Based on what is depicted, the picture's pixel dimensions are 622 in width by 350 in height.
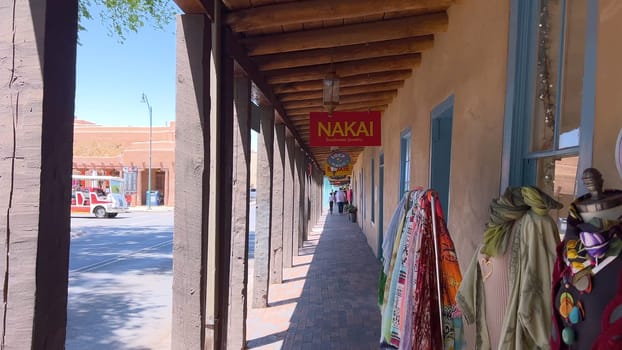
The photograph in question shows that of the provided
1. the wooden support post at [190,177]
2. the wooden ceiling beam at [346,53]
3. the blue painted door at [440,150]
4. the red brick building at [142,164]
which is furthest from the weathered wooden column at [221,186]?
the red brick building at [142,164]

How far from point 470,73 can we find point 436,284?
153 centimetres

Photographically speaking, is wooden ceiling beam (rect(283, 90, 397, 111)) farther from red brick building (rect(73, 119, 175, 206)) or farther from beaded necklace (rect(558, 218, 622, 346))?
red brick building (rect(73, 119, 175, 206))

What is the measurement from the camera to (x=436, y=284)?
191 centimetres

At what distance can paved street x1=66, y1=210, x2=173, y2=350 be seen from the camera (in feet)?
14.9

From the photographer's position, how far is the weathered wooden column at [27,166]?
1.20 meters

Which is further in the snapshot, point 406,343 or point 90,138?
point 90,138

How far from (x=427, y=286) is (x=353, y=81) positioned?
3.70 meters

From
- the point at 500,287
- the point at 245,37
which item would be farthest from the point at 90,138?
the point at 500,287

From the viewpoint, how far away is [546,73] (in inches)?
71.9

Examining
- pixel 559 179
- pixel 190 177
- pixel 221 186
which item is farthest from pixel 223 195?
pixel 559 179

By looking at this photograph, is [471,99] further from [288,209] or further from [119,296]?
[119,296]

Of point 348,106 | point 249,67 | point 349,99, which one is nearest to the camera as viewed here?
point 249,67

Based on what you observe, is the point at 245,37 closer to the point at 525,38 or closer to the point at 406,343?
the point at 525,38

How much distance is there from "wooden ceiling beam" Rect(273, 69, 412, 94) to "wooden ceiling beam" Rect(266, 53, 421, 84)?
1.66 feet
